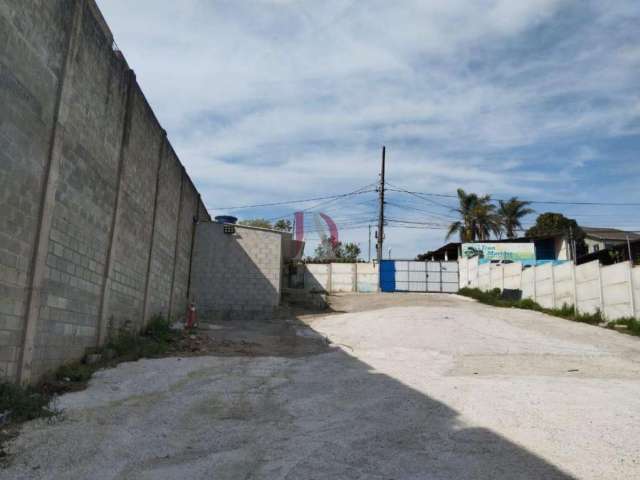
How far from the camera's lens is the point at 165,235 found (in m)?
13.2

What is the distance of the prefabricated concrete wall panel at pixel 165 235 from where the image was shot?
12188 mm

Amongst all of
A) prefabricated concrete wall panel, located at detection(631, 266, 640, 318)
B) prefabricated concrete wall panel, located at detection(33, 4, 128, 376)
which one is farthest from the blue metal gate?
prefabricated concrete wall panel, located at detection(33, 4, 128, 376)

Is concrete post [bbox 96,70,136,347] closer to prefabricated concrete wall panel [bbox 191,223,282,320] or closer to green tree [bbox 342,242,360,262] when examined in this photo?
prefabricated concrete wall panel [bbox 191,223,282,320]

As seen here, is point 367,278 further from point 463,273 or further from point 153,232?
point 153,232

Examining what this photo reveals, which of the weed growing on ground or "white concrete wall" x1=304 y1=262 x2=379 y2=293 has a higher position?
"white concrete wall" x1=304 y1=262 x2=379 y2=293

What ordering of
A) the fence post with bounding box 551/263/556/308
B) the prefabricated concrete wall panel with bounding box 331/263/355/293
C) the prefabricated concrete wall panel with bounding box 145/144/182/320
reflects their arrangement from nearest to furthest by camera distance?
1. the prefabricated concrete wall panel with bounding box 145/144/182/320
2. the fence post with bounding box 551/263/556/308
3. the prefabricated concrete wall panel with bounding box 331/263/355/293

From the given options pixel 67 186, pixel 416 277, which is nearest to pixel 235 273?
pixel 67 186

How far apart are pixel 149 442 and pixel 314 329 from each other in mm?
9256

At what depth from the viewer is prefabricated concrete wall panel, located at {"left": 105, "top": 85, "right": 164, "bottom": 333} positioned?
962 cm

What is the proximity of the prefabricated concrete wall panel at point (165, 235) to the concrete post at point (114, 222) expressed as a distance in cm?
259

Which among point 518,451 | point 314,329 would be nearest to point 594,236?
point 314,329

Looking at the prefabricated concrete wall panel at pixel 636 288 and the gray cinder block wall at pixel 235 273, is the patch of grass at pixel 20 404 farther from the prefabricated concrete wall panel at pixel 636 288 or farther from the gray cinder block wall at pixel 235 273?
the prefabricated concrete wall panel at pixel 636 288

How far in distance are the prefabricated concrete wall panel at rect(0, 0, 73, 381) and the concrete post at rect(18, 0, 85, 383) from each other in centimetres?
6

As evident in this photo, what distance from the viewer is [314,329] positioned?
1404cm
